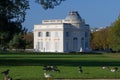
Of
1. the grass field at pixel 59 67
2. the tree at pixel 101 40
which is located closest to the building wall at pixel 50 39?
the tree at pixel 101 40

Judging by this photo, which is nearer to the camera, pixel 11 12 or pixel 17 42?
pixel 11 12

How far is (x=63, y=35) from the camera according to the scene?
189000 mm

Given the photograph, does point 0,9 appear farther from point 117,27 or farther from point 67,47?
point 67,47

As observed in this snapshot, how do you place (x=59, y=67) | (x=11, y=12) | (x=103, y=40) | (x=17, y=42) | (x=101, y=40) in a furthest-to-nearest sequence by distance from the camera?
(x=101, y=40) → (x=103, y=40) → (x=17, y=42) → (x=11, y=12) → (x=59, y=67)

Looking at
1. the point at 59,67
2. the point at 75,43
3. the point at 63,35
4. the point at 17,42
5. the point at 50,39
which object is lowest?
the point at 59,67

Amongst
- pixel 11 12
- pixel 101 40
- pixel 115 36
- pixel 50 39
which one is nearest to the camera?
pixel 11 12

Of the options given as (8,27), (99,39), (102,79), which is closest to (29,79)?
(102,79)

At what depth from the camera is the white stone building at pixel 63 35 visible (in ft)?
616

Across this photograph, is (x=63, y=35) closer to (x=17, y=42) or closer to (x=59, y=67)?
(x=17, y=42)

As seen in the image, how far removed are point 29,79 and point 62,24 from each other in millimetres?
159839

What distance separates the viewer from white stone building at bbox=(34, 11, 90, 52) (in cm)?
18775

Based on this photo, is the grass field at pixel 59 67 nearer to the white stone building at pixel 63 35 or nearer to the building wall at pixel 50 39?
the building wall at pixel 50 39

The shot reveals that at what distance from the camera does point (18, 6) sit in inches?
2046

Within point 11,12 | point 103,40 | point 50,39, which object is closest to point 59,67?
point 11,12
